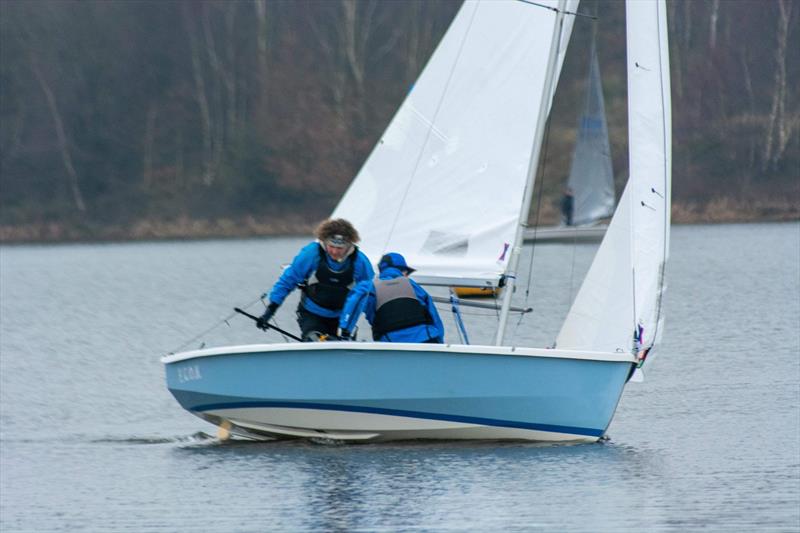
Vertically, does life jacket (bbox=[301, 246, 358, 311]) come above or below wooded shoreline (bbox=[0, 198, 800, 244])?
above

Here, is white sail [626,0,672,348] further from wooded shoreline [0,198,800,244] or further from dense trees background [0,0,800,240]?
wooded shoreline [0,198,800,244]

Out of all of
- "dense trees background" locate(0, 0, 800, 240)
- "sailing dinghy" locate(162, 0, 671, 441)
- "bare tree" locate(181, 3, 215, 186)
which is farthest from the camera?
"bare tree" locate(181, 3, 215, 186)

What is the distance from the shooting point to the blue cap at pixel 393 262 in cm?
948

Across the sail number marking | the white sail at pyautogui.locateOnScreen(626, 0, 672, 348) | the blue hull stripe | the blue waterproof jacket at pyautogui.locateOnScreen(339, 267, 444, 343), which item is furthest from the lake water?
the white sail at pyautogui.locateOnScreen(626, 0, 672, 348)

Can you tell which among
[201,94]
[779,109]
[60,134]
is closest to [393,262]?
[779,109]

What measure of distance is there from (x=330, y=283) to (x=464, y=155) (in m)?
1.32

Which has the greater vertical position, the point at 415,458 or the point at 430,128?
the point at 430,128

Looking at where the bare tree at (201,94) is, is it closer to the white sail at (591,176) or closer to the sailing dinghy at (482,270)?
the white sail at (591,176)

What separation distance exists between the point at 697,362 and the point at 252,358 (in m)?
5.68

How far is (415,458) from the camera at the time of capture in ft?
30.3

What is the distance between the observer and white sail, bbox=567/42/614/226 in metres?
33.1

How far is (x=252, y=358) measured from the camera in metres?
9.48

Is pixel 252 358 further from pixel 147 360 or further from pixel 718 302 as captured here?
pixel 718 302

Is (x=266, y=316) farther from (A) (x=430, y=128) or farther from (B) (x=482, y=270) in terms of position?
(A) (x=430, y=128)
